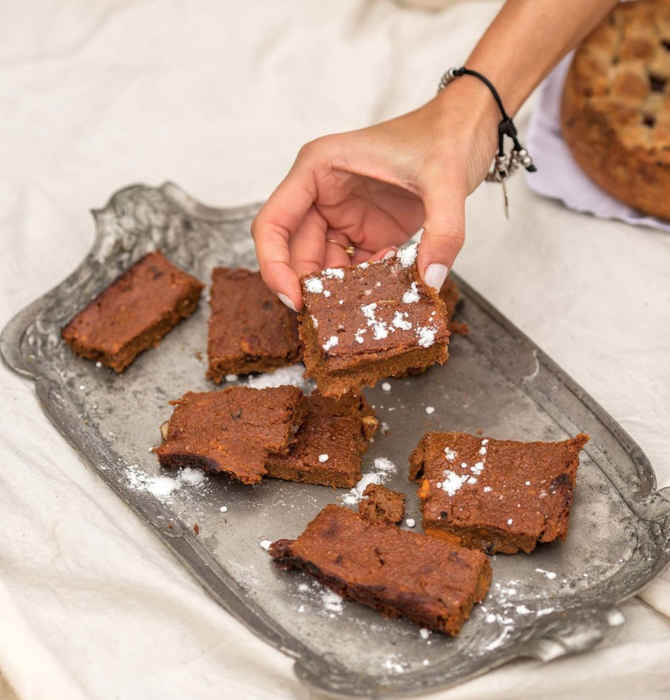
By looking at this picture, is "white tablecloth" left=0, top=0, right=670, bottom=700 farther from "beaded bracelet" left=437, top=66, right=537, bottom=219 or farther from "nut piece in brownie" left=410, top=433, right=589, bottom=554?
"beaded bracelet" left=437, top=66, right=537, bottom=219

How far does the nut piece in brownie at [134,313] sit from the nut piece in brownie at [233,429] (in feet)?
1.73

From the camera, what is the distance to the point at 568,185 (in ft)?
16.9

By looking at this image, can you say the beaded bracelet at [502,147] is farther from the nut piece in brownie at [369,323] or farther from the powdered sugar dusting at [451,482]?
the powdered sugar dusting at [451,482]

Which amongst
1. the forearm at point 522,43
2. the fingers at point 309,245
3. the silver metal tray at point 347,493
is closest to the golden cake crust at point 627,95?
the forearm at point 522,43

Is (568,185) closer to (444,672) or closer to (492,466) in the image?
(492,466)

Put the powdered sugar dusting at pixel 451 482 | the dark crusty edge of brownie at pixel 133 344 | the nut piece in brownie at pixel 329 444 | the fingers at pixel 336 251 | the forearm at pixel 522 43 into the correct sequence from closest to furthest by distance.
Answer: the powdered sugar dusting at pixel 451 482, the nut piece in brownie at pixel 329 444, the dark crusty edge of brownie at pixel 133 344, the fingers at pixel 336 251, the forearm at pixel 522 43

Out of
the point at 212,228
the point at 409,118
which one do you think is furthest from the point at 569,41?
the point at 212,228

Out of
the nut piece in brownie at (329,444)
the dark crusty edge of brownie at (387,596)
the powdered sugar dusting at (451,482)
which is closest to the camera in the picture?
the dark crusty edge of brownie at (387,596)

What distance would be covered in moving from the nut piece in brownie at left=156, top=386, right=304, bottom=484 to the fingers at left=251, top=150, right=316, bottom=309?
17.5 inches

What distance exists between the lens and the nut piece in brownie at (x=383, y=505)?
11.7 feet

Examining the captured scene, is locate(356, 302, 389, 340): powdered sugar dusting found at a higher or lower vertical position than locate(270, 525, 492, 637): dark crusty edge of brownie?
higher

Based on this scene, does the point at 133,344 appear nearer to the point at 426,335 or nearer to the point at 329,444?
the point at 329,444

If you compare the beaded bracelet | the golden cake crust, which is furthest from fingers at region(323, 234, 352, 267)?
the golden cake crust

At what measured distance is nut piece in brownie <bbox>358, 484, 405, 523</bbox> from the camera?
11.7 feet
